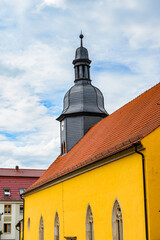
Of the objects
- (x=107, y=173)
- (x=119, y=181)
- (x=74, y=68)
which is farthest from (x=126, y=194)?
(x=74, y=68)

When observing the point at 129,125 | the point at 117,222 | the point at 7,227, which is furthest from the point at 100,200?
the point at 7,227

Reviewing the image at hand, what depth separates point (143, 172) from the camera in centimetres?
1186

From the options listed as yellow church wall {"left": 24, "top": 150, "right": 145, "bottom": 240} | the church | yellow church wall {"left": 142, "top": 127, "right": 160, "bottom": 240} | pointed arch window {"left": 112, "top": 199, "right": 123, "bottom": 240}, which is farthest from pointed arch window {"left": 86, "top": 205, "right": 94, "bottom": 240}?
yellow church wall {"left": 142, "top": 127, "right": 160, "bottom": 240}

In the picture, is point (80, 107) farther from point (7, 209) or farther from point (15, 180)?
point (15, 180)

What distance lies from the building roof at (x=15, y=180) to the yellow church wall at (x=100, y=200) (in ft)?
83.2

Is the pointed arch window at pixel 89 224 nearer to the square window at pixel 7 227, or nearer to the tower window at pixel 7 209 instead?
the tower window at pixel 7 209

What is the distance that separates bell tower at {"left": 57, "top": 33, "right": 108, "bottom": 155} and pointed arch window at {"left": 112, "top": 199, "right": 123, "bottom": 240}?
39.8ft

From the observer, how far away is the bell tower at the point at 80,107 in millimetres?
26312

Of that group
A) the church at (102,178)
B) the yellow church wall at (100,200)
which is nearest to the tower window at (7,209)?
the church at (102,178)

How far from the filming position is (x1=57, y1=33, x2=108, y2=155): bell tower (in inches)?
1036

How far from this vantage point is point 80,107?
26641 mm

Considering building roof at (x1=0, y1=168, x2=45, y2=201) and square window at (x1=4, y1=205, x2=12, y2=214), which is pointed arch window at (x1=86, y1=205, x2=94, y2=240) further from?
square window at (x1=4, y1=205, x2=12, y2=214)

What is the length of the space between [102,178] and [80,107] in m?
11.9

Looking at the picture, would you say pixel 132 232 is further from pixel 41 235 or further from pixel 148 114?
pixel 41 235
